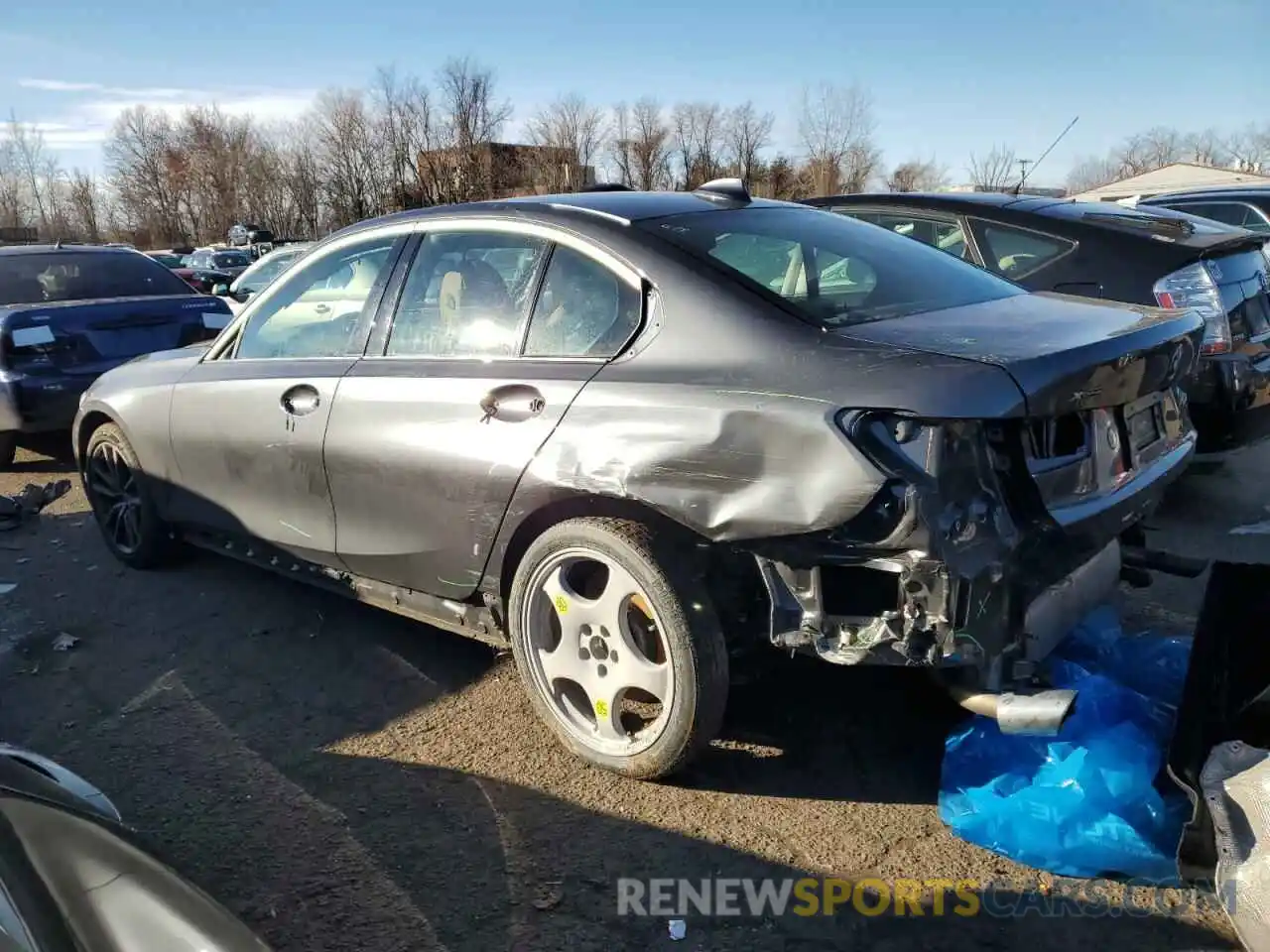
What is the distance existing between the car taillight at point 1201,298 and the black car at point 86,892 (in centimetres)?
471

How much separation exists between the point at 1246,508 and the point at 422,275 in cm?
438

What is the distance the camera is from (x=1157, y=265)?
4.74 meters

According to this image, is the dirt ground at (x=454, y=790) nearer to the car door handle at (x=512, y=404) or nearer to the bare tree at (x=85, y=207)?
the car door handle at (x=512, y=404)

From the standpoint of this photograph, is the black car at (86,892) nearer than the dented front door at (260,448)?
Yes

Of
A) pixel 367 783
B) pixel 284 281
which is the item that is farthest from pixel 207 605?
pixel 367 783

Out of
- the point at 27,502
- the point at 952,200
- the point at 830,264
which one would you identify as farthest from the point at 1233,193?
the point at 27,502

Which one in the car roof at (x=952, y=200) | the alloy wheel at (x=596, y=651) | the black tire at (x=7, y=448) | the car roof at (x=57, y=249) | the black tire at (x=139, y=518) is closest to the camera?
the alloy wheel at (x=596, y=651)

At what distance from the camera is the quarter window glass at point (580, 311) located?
9.61 ft

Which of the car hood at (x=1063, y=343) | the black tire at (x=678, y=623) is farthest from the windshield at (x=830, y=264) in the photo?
the black tire at (x=678, y=623)

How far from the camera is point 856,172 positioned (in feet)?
151

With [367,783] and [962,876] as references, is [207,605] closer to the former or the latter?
[367,783]

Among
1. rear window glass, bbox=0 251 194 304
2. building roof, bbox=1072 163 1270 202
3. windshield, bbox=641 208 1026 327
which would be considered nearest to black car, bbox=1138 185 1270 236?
windshield, bbox=641 208 1026 327

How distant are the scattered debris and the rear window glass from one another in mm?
1866

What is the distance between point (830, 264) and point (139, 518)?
3.65 meters
